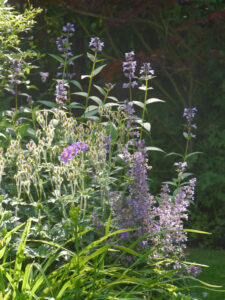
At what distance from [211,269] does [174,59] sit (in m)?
2.76

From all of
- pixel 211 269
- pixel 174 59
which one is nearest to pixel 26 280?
pixel 211 269

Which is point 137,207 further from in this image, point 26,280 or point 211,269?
point 211,269

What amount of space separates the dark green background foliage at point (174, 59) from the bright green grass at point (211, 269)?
1.05 feet

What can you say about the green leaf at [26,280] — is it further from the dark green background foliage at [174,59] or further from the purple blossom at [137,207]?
the dark green background foliage at [174,59]

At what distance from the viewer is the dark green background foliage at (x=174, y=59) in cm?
589

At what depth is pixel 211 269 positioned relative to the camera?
4.71 meters

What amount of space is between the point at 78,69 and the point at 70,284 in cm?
445

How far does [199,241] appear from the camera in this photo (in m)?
5.71

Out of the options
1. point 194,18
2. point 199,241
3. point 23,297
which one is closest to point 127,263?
point 23,297

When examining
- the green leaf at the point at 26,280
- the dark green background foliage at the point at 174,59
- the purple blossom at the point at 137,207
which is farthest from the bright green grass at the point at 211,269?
the green leaf at the point at 26,280

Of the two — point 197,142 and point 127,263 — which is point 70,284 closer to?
point 127,263

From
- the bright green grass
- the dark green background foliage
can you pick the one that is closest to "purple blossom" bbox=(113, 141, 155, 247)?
the bright green grass

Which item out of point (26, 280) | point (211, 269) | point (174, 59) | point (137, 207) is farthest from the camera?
point (174, 59)

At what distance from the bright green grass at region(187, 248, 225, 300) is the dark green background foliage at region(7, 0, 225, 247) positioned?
32cm
